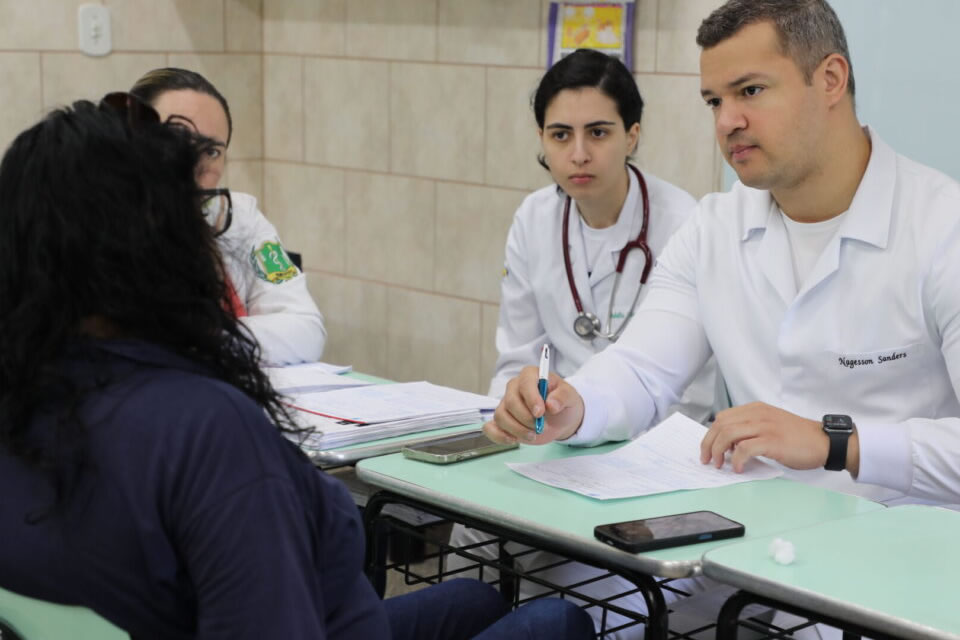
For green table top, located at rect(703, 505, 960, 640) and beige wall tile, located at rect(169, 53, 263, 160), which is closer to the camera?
green table top, located at rect(703, 505, 960, 640)

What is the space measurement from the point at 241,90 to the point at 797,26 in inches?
114

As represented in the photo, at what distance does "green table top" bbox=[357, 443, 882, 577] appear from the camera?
145 centimetres

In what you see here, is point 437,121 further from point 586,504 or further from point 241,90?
point 586,504

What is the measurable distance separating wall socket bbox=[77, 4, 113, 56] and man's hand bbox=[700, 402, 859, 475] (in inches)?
118

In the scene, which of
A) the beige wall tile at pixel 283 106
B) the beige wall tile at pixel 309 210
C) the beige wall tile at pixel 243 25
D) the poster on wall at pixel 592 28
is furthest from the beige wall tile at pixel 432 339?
the beige wall tile at pixel 243 25

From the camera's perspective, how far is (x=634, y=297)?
277cm

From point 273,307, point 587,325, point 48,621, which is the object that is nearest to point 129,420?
point 48,621

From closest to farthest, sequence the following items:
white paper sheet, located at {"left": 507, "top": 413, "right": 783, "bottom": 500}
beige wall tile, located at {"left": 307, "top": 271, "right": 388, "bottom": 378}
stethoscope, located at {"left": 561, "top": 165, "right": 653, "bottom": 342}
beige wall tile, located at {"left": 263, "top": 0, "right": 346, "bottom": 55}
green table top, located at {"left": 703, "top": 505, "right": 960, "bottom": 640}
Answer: green table top, located at {"left": 703, "top": 505, "right": 960, "bottom": 640} → white paper sheet, located at {"left": 507, "top": 413, "right": 783, "bottom": 500} → stethoscope, located at {"left": 561, "top": 165, "right": 653, "bottom": 342} → beige wall tile, located at {"left": 263, "top": 0, "right": 346, "bottom": 55} → beige wall tile, located at {"left": 307, "top": 271, "right": 388, "bottom": 378}

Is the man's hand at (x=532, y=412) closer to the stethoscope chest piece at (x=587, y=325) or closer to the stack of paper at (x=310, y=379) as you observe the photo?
the stack of paper at (x=310, y=379)

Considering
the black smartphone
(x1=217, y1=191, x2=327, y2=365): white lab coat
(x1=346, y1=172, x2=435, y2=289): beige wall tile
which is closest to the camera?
the black smartphone

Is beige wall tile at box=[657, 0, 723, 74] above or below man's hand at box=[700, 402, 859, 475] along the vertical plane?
above

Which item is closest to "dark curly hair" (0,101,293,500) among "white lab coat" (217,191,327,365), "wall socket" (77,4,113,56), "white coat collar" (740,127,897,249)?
"white coat collar" (740,127,897,249)

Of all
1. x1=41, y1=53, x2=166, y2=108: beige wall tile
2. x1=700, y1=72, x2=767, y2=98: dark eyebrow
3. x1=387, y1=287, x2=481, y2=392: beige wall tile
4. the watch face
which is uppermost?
x1=41, y1=53, x2=166, y2=108: beige wall tile

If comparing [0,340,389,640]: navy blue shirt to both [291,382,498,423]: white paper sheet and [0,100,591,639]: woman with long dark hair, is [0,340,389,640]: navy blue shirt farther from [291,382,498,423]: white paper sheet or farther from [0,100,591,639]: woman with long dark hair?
[291,382,498,423]: white paper sheet
